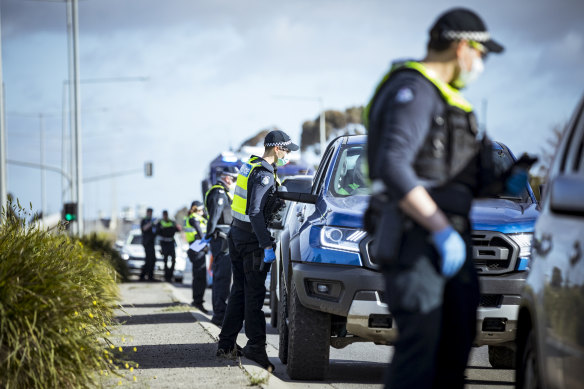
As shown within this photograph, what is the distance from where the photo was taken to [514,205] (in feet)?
24.6

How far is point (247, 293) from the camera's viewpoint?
8.42 metres

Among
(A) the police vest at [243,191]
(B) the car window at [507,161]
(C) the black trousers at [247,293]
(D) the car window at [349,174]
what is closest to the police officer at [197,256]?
(C) the black trousers at [247,293]

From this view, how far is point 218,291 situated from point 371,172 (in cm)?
878

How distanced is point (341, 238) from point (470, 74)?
10.5 feet

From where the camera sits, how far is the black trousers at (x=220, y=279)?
1229cm

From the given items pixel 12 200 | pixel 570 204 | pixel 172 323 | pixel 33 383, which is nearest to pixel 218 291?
pixel 172 323

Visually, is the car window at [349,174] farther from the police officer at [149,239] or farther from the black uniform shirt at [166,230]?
the police officer at [149,239]

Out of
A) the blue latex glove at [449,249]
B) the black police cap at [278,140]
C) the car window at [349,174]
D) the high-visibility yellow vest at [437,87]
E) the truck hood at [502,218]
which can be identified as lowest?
the truck hood at [502,218]

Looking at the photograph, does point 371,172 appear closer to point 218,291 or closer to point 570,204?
point 570,204

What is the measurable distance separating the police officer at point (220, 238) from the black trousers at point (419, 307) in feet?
28.2

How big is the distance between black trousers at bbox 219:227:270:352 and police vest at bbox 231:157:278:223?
144mm

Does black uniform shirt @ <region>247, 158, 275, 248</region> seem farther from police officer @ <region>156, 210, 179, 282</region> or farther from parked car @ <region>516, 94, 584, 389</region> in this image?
police officer @ <region>156, 210, 179, 282</region>

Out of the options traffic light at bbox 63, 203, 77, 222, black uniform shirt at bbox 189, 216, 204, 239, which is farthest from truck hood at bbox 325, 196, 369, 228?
traffic light at bbox 63, 203, 77, 222

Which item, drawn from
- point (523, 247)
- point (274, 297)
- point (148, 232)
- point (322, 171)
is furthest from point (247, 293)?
point (148, 232)
